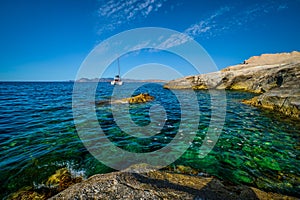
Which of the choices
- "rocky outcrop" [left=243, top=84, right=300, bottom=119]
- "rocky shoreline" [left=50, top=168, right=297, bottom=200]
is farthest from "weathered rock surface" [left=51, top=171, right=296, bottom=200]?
"rocky outcrop" [left=243, top=84, right=300, bottom=119]

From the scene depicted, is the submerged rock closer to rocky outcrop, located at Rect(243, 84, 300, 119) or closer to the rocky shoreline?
the rocky shoreline

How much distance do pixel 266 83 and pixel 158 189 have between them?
3321cm

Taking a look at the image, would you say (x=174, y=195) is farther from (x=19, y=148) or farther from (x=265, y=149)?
(x=19, y=148)

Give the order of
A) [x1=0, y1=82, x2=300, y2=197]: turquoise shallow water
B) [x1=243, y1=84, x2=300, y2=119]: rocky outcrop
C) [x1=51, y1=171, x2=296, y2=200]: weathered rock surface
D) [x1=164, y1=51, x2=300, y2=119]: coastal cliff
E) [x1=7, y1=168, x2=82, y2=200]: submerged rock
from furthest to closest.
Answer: [x1=164, y1=51, x2=300, y2=119]: coastal cliff < [x1=243, y1=84, x2=300, y2=119]: rocky outcrop < [x1=0, y1=82, x2=300, y2=197]: turquoise shallow water < [x1=7, y1=168, x2=82, y2=200]: submerged rock < [x1=51, y1=171, x2=296, y2=200]: weathered rock surface

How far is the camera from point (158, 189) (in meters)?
2.84

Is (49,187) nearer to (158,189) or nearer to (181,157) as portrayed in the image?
(158,189)

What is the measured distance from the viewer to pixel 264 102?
47.4 feet

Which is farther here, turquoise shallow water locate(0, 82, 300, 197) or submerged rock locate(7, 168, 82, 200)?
turquoise shallow water locate(0, 82, 300, 197)

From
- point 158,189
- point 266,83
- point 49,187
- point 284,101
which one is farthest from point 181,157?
point 266,83

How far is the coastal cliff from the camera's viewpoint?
12.0 m

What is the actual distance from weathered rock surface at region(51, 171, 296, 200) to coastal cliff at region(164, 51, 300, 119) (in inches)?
Answer: 409

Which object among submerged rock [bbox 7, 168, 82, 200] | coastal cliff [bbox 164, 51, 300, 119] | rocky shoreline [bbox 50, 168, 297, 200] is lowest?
submerged rock [bbox 7, 168, 82, 200]

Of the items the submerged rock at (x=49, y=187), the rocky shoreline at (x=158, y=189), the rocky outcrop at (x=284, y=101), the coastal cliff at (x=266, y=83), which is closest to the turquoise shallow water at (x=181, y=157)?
the submerged rock at (x=49, y=187)

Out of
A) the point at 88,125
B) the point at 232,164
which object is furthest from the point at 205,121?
the point at 88,125
